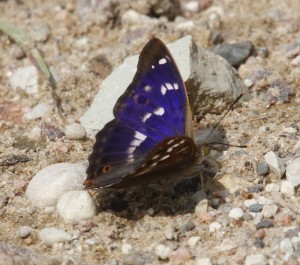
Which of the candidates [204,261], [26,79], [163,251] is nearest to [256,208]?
[204,261]

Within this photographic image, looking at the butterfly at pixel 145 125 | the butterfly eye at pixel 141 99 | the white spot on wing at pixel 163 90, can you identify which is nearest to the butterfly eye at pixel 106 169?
the butterfly at pixel 145 125

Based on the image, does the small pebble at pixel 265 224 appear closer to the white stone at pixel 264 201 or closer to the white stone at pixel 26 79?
the white stone at pixel 264 201

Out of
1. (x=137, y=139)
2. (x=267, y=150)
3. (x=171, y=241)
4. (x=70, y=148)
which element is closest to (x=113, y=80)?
(x=70, y=148)

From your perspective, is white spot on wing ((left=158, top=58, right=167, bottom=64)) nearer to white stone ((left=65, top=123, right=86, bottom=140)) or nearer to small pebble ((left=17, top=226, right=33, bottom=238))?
white stone ((left=65, top=123, right=86, bottom=140))

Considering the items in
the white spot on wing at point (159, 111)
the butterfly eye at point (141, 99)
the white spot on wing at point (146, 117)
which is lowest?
the white spot on wing at point (146, 117)

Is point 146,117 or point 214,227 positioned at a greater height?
point 146,117

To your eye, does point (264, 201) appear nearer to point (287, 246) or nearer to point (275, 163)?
point (275, 163)
